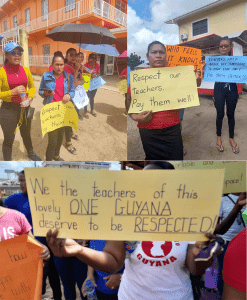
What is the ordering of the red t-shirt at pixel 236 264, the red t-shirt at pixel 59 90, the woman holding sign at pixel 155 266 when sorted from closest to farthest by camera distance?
the red t-shirt at pixel 236 264 < the woman holding sign at pixel 155 266 < the red t-shirt at pixel 59 90

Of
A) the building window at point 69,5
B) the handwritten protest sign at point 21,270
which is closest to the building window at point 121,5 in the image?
the building window at point 69,5

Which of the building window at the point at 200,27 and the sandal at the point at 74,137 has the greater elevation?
the building window at the point at 200,27

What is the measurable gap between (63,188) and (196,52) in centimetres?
176

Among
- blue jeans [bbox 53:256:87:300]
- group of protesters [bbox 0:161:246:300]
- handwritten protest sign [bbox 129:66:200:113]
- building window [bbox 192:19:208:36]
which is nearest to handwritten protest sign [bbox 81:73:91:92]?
handwritten protest sign [bbox 129:66:200:113]

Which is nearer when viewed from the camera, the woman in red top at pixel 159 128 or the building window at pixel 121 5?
the woman in red top at pixel 159 128

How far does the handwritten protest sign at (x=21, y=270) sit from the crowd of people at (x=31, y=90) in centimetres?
126

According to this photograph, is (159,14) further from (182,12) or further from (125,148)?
(125,148)

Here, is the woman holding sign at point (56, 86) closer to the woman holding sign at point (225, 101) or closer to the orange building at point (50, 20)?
the orange building at point (50, 20)

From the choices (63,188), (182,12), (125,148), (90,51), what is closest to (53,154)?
(125,148)

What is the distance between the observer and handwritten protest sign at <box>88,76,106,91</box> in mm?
2455

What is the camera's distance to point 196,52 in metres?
2.15

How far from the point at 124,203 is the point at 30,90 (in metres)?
1.74

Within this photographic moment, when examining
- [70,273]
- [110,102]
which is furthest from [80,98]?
[70,273]

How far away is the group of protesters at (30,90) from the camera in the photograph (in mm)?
2227
